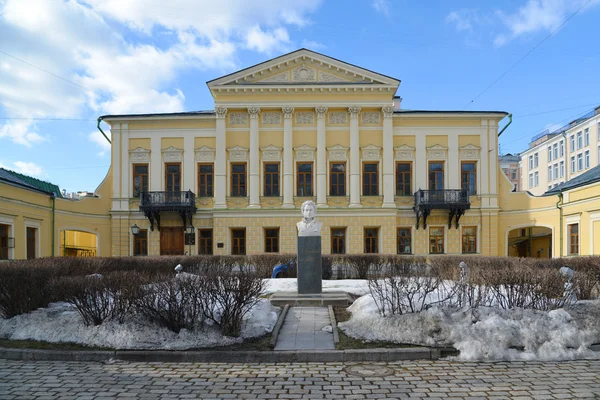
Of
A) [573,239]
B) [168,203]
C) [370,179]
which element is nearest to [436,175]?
[370,179]

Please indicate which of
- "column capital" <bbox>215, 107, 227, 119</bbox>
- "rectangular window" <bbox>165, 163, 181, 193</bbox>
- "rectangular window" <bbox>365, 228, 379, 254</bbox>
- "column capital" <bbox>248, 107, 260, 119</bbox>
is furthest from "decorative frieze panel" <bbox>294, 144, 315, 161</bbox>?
"rectangular window" <bbox>165, 163, 181, 193</bbox>

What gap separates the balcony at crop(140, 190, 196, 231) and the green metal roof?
512 cm

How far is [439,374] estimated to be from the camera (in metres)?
6.68

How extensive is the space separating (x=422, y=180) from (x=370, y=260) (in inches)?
511

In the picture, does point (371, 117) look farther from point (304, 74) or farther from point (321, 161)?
point (304, 74)

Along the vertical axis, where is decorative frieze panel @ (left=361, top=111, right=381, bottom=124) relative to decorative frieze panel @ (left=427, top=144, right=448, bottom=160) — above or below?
above

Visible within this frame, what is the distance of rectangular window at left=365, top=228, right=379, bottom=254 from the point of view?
31.0m

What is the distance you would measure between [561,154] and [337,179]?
46266 millimetres

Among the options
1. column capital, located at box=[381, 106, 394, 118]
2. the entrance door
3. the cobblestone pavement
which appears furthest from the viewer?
the entrance door

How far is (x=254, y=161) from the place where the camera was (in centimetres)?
3128

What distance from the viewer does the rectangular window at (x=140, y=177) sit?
105 feet

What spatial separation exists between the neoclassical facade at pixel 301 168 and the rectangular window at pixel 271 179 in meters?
0.07

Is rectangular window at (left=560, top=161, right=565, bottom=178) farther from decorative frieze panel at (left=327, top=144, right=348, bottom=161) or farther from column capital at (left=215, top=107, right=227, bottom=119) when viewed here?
column capital at (left=215, top=107, right=227, bottom=119)

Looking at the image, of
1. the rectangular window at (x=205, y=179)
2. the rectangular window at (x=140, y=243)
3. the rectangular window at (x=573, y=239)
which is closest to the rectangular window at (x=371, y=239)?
the rectangular window at (x=205, y=179)
